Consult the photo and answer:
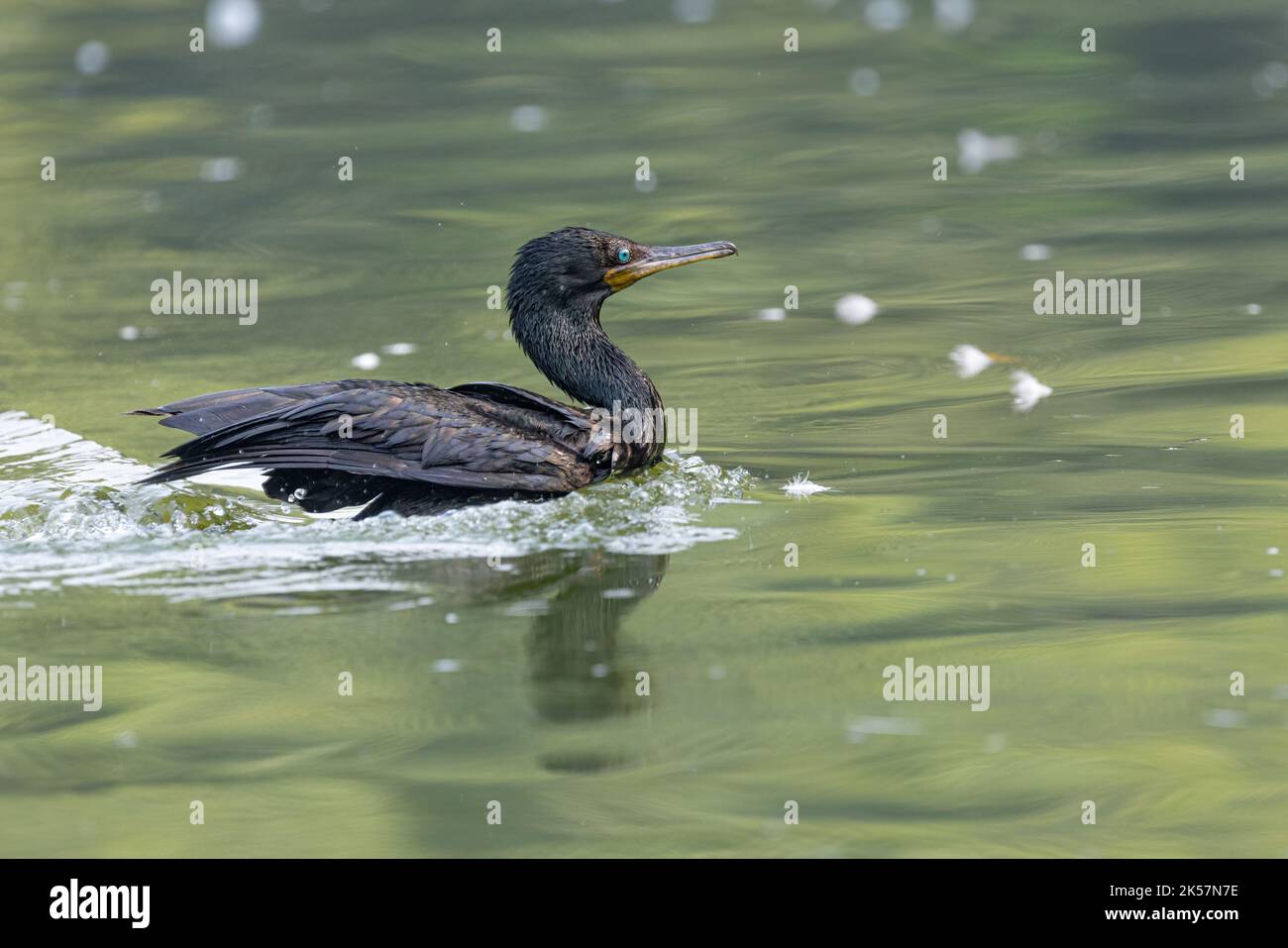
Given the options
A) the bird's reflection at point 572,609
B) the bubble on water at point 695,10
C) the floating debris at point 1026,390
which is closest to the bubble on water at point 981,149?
the bubble on water at point 695,10

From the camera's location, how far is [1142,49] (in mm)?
14578

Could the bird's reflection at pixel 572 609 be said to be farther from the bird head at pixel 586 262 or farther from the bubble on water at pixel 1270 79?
the bubble on water at pixel 1270 79

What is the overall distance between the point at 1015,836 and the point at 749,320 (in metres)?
6.20

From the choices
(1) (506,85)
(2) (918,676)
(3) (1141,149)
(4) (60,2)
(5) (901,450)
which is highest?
(4) (60,2)

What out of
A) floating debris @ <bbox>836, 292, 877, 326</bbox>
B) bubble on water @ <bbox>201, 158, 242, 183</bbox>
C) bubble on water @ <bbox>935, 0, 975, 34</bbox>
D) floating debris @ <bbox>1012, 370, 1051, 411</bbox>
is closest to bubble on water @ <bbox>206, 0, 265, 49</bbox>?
bubble on water @ <bbox>201, 158, 242, 183</bbox>

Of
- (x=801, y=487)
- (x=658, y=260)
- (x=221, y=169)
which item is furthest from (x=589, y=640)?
(x=221, y=169)

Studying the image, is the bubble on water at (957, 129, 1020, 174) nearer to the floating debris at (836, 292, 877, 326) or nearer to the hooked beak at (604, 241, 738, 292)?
the floating debris at (836, 292, 877, 326)

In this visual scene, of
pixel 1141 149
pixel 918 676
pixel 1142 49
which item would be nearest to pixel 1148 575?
pixel 918 676

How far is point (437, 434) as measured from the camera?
7.36 metres

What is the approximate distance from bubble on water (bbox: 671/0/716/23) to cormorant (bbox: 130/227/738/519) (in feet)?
28.5

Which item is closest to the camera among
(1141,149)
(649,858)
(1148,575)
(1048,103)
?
(649,858)

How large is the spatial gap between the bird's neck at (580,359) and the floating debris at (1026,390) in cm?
188

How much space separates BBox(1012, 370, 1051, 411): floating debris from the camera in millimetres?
8727

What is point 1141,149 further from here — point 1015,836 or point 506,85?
point 1015,836
